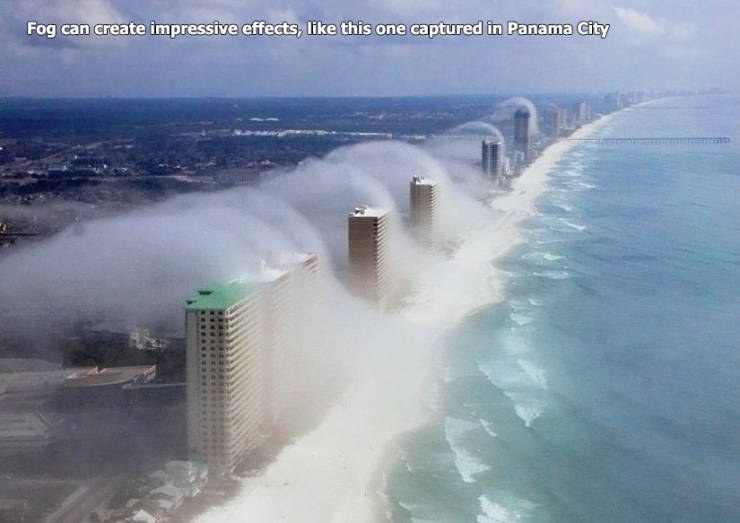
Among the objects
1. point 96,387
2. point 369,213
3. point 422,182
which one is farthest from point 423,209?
point 96,387

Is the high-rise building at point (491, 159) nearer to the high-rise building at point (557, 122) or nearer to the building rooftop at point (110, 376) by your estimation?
the high-rise building at point (557, 122)

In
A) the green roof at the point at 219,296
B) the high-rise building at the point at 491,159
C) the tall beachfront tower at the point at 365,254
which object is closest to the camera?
the green roof at the point at 219,296

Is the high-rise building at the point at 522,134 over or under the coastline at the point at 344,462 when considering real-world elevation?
over

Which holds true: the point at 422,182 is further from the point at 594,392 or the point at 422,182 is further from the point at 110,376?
the point at 110,376

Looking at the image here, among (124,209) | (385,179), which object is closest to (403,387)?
(124,209)

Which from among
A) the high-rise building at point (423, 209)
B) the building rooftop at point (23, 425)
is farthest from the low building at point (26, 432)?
the high-rise building at point (423, 209)

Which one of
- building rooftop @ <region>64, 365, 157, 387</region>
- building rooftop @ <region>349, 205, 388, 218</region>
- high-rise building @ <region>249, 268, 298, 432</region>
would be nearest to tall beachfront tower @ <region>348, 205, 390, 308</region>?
building rooftop @ <region>349, 205, 388, 218</region>

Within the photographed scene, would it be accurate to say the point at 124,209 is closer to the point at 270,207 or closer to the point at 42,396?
the point at 270,207
